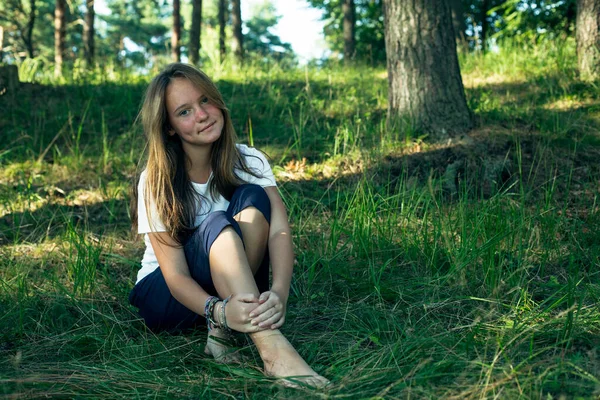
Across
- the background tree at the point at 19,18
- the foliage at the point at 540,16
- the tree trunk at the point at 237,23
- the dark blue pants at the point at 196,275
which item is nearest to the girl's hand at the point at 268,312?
the dark blue pants at the point at 196,275

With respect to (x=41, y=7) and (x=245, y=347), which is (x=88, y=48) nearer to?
(x=245, y=347)

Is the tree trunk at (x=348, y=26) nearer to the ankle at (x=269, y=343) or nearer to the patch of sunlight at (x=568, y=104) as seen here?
the patch of sunlight at (x=568, y=104)

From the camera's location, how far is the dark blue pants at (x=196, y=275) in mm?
2547

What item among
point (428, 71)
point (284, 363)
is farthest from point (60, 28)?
point (284, 363)

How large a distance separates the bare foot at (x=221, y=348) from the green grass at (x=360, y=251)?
2.1 inches

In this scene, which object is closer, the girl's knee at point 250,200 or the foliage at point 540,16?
the girl's knee at point 250,200

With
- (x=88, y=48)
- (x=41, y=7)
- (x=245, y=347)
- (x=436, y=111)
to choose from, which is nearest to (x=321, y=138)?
(x=436, y=111)

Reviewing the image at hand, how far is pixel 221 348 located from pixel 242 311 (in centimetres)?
27

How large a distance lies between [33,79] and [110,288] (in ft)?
15.0

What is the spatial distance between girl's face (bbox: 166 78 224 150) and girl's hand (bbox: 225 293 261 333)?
2.65 ft

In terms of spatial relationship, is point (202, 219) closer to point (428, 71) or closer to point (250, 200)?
point (250, 200)

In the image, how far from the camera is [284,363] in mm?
2229

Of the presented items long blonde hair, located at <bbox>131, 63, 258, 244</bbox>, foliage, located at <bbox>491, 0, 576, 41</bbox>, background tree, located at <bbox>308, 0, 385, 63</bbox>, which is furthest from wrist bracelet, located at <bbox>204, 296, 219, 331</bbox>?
background tree, located at <bbox>308, 0, 385, 63</bbox>

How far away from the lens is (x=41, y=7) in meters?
28.2
